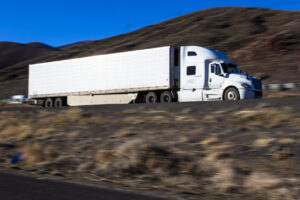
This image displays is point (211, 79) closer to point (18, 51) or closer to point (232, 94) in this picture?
point (232, 94)

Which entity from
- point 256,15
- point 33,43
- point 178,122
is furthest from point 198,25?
point 33,43

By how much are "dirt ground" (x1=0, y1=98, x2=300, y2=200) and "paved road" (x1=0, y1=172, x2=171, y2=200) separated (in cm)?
58

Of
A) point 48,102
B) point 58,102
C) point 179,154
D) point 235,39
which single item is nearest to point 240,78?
point 179,154

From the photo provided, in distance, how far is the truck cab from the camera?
19844mm

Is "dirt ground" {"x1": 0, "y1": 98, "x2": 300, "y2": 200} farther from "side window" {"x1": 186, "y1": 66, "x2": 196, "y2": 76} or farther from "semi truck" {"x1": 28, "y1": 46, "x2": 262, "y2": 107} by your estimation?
"side window" {"x1": 186, "y1": 66, "x2": 196, "y2": 76}

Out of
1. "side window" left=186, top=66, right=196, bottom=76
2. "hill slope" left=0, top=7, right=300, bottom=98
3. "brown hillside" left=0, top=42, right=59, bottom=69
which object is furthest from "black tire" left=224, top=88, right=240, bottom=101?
"brown hillside" left=0, top=42, right=59, bottom=69

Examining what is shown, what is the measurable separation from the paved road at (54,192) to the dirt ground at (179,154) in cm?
58

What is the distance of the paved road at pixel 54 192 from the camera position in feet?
14.7

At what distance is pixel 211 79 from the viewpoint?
20.9m

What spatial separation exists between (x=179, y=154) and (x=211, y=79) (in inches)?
555

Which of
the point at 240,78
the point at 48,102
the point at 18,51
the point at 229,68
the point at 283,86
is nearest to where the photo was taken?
the point at 240,78

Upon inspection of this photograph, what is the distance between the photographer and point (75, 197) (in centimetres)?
446

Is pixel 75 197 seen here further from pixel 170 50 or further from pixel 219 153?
pixel 170 50

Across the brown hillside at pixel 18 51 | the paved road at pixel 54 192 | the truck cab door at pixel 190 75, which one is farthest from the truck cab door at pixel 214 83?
the brown hillside at pixel 18 51
